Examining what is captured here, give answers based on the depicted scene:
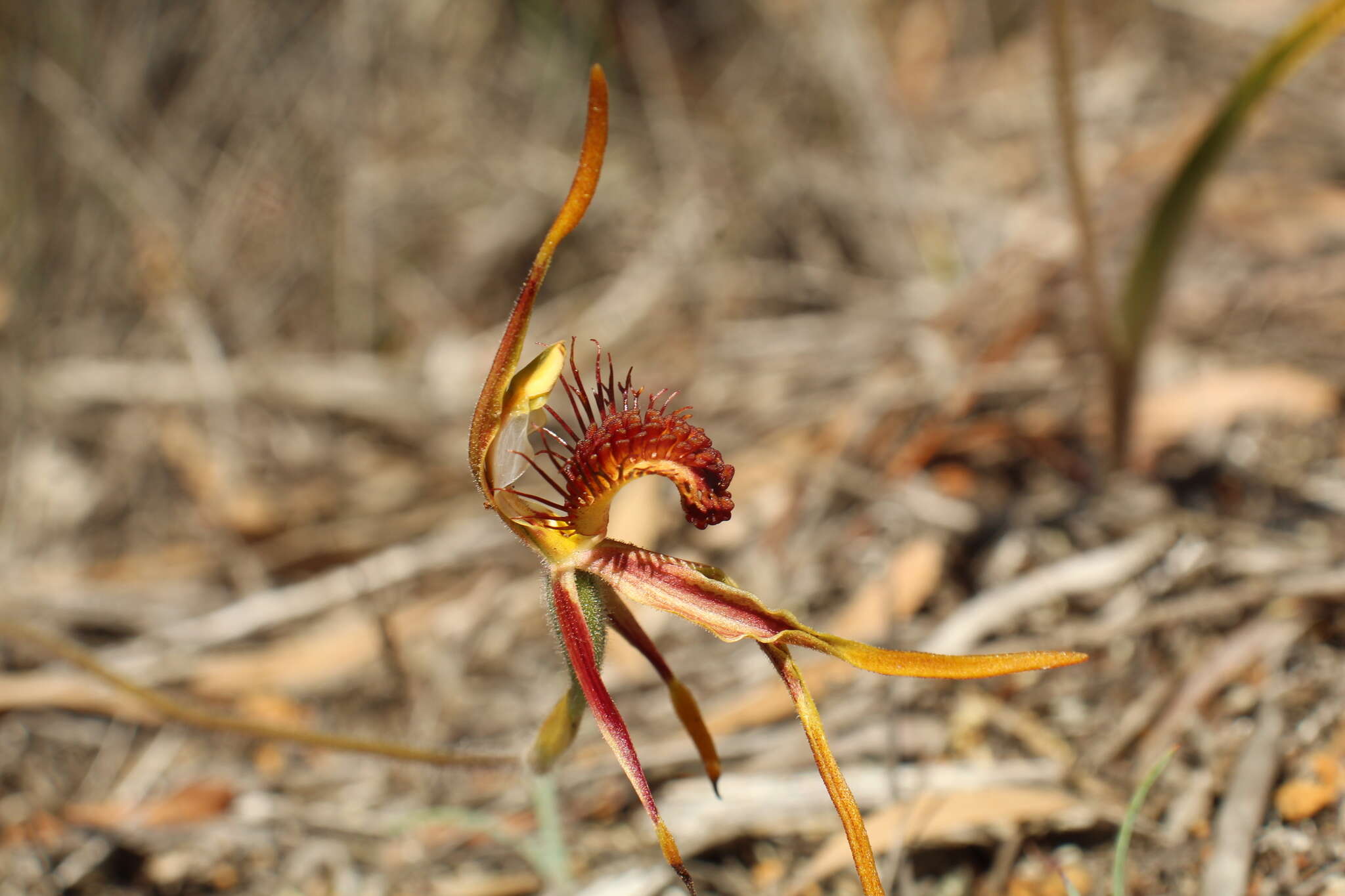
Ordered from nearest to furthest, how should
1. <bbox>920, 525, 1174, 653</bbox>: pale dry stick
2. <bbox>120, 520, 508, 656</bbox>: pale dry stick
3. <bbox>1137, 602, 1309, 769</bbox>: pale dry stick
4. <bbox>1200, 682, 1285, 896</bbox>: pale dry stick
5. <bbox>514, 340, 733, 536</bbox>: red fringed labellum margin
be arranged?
<bbox>514, 340, 733, 536</bbox>: red fringed labellum margin → <bbox>1200, 682, 1285, 896</bbox>: pale dry stick → <bbox>1137, 602, 1309, 769</bbox>: pale dry stick → <bbox>920, 525, 1174, 653</bbox>: pale dry stick → <bbox>120, 520, 508, 656</bbox>: pale dry stick

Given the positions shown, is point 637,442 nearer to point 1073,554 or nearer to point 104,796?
point 1073,554

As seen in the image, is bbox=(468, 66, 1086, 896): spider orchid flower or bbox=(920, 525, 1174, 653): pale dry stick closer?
bbox=(468, 66, 1086, 896): spider orchid flower

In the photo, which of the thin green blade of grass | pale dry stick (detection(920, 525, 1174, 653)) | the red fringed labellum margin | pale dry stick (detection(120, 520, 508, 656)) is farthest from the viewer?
pale dry stick (detection(120, 520, 508, 656))

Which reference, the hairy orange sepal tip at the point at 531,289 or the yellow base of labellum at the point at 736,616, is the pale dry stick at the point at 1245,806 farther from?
the hairy orange sepal tip at the point at 531,289

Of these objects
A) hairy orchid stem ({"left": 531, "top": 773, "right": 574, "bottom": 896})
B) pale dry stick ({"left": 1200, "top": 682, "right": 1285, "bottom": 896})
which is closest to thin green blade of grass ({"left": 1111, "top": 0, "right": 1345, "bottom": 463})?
pale dry stick ({"left": 1200, "top": 682, "right": 1285, "bottom": 896})

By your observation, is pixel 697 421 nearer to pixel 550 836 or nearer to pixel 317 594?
pixel 317 594

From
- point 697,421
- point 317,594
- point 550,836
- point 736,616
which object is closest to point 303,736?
point 550,836

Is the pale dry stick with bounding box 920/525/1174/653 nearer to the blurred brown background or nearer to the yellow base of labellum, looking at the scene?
the blurred brown background
